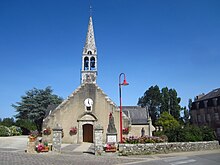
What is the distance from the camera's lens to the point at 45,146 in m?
13.7

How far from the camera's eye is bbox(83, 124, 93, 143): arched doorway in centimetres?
2156

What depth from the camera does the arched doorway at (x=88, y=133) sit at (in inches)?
849

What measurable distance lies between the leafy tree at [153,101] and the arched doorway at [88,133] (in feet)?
112

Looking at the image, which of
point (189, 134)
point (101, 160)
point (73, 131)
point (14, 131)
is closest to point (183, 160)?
point (101, 160)

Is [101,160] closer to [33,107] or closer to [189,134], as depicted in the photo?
[189,134]

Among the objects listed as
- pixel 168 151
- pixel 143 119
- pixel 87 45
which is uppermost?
pixel 87 45

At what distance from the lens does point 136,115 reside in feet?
94.1

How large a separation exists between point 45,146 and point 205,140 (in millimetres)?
13196

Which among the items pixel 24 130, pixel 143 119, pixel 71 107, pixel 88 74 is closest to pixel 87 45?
pixel 88 74

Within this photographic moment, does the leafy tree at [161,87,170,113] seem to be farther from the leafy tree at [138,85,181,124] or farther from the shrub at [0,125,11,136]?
the shrub at [0,125,11,136]

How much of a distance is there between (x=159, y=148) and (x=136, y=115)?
14692 mm

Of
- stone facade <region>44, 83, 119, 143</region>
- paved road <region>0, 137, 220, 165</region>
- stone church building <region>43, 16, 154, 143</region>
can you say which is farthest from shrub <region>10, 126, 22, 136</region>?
paved road <region>0, 137, 220, 165</region>

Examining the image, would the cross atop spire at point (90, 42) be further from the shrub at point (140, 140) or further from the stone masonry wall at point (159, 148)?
the stone masonry wall at point (159, 148)

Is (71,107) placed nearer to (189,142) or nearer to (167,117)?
(189,142)
